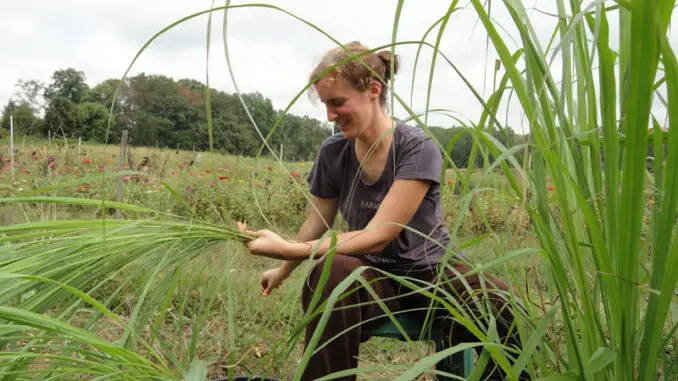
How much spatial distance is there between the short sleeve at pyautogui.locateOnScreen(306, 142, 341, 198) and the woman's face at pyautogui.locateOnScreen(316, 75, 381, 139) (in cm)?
19

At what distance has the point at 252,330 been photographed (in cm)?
240

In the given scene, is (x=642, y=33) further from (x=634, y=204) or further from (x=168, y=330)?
(x=168, y=330)

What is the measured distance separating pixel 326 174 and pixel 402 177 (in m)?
0.40

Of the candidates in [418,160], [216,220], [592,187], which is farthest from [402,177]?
[216,220]

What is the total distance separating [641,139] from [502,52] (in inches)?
5.9

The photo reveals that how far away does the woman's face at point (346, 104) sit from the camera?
1.64m

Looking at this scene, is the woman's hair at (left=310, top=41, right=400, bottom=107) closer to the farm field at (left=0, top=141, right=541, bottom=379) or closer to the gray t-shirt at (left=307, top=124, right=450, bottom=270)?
the gray t-shirt at (left=307, top=124, right=450, bottom=270)

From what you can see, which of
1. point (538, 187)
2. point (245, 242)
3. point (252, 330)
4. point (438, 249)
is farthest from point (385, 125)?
point (538, 187)

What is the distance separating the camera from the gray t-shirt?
1614 mm

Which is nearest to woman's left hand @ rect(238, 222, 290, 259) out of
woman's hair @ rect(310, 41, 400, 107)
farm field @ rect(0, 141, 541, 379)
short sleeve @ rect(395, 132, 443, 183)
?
farm field @ rect(0, 141, 541, 379)

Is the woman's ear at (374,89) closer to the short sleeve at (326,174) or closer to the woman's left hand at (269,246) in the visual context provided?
the short sleeve at (326,174)

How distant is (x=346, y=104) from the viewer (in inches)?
65.0

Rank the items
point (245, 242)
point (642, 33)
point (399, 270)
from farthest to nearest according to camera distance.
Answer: point (399, 270), point (245, 242), point (642, 33)

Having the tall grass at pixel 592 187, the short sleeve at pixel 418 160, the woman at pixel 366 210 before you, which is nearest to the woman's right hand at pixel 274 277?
the woman at pixel 366 210
